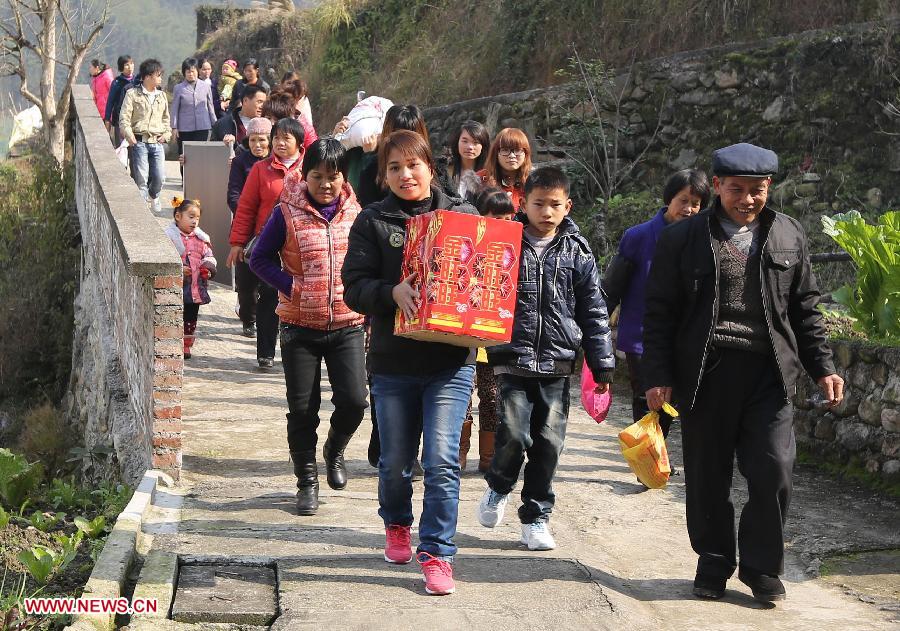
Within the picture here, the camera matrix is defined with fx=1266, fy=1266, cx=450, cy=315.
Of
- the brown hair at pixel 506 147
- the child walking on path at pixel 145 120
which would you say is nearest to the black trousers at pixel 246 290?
the brown hair at pixel 506 147

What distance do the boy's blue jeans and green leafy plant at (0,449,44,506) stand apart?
A: 3723 mm

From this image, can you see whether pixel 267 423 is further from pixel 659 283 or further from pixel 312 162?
pixel 659 283

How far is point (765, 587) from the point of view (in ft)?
17.5

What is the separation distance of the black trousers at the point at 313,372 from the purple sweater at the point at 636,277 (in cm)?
166

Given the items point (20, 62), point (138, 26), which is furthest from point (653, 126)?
point (138, 26)

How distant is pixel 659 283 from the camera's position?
550 centimetres

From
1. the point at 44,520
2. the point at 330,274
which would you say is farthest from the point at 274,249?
the point at 44,520

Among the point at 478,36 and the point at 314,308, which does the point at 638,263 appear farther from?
the point at 478,36

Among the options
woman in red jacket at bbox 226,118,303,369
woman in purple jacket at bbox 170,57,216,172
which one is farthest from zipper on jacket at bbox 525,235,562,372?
woman in purple jacket at bbox 170,57,216,172

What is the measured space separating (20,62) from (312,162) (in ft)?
60.7

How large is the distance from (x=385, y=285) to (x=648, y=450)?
133 cm

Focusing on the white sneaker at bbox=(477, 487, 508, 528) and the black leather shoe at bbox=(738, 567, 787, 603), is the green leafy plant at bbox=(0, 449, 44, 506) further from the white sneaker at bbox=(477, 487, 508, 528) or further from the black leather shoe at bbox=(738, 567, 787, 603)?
the black leather shoe at bbox=(738, 567, 787, 603)

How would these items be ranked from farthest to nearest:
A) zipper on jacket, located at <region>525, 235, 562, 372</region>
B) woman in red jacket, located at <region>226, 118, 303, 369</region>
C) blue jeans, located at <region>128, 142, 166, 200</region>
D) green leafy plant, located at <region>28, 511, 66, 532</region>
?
blue jeans, located at <region>128, 142, 166, 200</region> → woman in red jacket, located at <region>226, 118, 303, 369</region> → green leafy plant, located at <region>28, 511, 66, 532</region> → zipper on jacket, located at <region>525, 235, 562, 372</region>

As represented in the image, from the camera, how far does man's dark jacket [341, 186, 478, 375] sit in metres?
5.23
